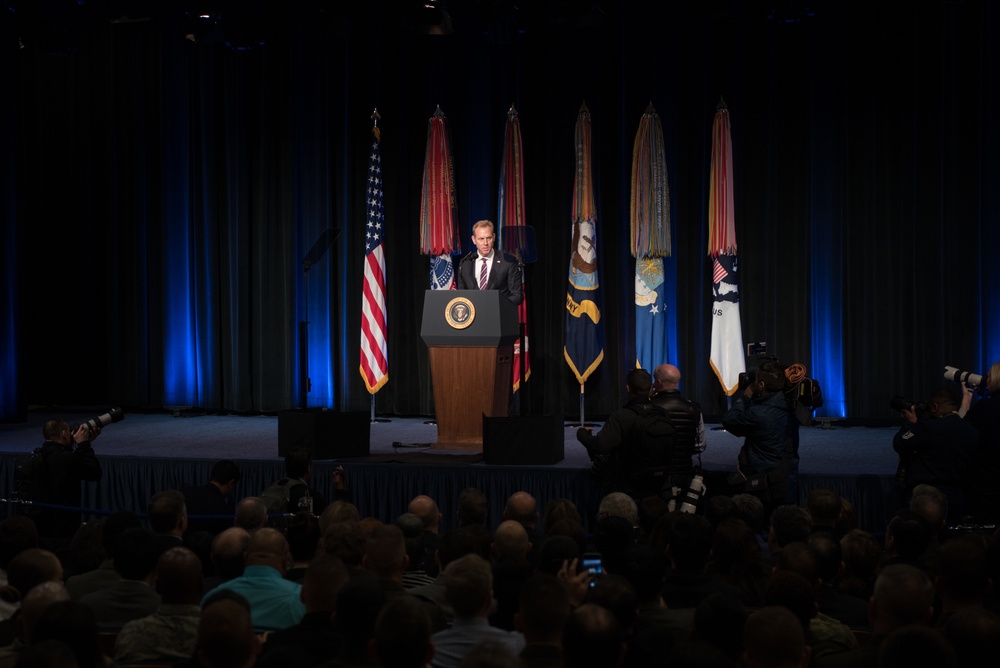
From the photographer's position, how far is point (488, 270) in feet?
30.5

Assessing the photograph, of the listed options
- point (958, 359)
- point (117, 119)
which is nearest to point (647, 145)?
point (958, 359)

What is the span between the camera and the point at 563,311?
11766 mm

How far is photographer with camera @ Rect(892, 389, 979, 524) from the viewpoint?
6691 millimetres

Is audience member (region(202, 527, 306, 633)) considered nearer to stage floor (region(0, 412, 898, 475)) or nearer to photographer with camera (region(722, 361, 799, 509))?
photographer with camera (region(722, 361, 799, 509))

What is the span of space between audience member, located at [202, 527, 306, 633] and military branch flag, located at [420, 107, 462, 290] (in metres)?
7.22

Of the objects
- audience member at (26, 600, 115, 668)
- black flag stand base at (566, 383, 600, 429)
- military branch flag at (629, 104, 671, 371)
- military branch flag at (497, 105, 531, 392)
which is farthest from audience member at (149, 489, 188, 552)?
military branch flag at (629, 104, 671, 371)

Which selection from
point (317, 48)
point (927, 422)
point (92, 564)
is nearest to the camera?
point (92, 564)

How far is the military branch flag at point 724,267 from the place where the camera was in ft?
35.5

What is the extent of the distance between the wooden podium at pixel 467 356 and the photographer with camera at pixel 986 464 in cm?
348

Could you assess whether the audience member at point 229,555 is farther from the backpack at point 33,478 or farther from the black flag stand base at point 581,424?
the black flag stand base at point 581,424

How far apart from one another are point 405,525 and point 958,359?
24.7 ft

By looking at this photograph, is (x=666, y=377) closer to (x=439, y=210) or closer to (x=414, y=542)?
(x=414, y=542)

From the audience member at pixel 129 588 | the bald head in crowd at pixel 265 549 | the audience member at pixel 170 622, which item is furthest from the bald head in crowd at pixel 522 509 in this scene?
the audience member at pixel 170 622

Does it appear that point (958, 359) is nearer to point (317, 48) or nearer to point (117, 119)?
point (317, 48)
